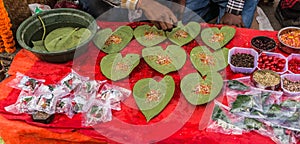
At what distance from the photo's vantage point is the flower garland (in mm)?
2612

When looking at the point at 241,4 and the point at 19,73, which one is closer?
the point at 19,73

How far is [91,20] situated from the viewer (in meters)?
2.33

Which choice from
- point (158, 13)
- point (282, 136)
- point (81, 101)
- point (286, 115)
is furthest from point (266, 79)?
point (81, 101)

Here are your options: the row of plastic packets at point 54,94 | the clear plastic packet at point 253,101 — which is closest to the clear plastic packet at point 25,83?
the row of plastic packets at point 54,94

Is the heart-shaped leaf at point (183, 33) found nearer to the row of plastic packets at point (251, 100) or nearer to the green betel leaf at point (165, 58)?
the green betel leaf at point (165, 58)

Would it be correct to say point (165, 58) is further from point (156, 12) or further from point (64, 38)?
point (64, 38)

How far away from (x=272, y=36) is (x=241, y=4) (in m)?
0.44

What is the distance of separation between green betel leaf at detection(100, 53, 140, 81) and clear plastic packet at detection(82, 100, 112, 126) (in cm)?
25

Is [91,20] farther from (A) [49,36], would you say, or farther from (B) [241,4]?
(B) [241,4]

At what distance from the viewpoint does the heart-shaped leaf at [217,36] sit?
7.66 feet

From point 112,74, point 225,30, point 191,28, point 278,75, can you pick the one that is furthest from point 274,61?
point 112,74

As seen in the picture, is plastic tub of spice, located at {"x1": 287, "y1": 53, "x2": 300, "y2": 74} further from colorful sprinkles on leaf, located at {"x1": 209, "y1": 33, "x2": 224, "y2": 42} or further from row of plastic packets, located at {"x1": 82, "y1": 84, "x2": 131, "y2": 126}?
row of plastic packets, located at {"x1": 82, "y1": 84, "x2": 131, "y2": 126}

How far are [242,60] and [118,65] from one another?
806 millimetres

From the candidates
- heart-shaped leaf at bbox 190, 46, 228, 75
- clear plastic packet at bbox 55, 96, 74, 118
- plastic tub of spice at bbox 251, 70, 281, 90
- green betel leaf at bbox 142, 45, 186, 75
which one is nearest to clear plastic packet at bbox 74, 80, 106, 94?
clear plastic packet at bbox 55, 96, 74, 118
